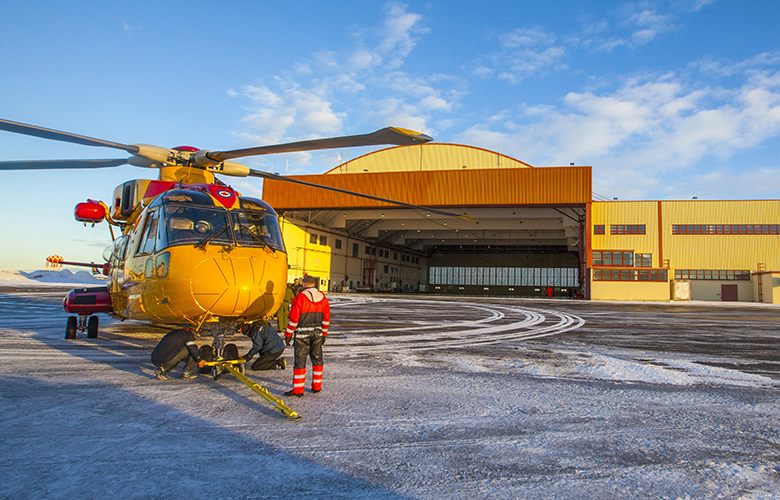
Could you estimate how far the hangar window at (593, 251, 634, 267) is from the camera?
39562mm

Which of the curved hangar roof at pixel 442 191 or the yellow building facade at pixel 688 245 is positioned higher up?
the curved hangar roof at pixel 442 191

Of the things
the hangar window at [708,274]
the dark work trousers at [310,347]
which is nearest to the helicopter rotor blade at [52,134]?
the dark work trousers at [310,347]

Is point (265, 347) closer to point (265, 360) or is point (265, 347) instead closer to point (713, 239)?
point (265, 360)

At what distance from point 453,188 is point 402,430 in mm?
36092

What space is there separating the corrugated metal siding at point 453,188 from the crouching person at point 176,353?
1313 inches

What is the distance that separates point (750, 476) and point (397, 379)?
3.94m

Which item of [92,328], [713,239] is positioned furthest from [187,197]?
[713,239]

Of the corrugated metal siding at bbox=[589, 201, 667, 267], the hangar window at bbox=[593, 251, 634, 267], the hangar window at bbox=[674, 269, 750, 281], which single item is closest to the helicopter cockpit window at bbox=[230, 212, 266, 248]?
the hangar window at bbox=[593, 251, 634, 267]

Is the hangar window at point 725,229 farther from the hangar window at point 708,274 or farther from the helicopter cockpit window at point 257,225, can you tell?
the helicopter cockpit window at point 257,225

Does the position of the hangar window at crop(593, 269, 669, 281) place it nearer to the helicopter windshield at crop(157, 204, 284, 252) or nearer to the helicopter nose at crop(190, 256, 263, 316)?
the helicopter windshield at crop(157, 204, 284, 252)

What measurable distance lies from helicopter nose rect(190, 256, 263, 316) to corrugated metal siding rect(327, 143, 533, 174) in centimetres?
3777

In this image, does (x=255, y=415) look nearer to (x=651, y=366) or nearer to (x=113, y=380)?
(x=113, y=380)

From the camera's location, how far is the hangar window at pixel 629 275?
3897 centimetres

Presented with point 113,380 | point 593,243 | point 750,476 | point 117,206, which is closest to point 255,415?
point 113,380
